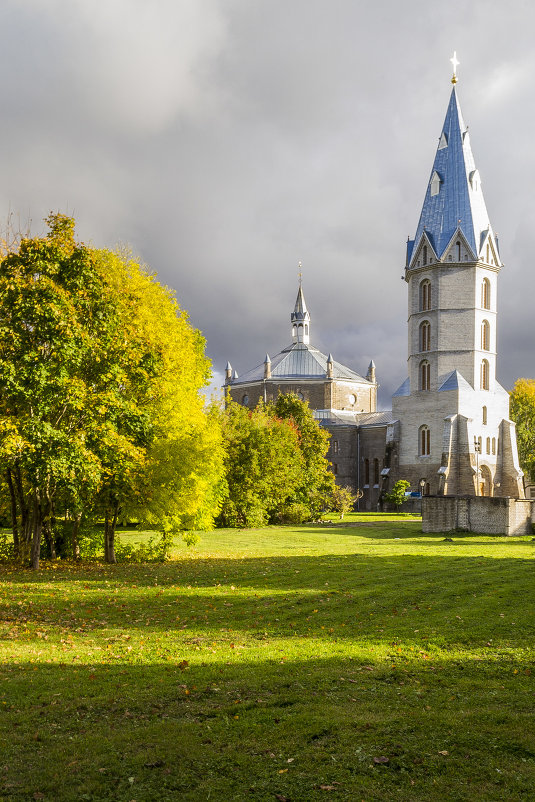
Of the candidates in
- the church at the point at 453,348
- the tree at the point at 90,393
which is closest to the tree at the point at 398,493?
the church at the point at 453,348

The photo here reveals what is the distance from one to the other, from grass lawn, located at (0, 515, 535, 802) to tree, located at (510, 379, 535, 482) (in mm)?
59755

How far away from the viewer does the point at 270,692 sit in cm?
763

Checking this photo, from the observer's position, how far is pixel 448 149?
65562 millimetres

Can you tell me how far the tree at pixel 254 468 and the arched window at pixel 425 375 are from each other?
22.1 meters

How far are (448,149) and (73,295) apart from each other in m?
56.4

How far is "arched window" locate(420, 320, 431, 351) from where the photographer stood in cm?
6481

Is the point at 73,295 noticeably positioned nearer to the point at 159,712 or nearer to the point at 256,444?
the point at 159,712

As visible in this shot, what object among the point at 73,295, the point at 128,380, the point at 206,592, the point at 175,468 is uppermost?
the point at 73,295

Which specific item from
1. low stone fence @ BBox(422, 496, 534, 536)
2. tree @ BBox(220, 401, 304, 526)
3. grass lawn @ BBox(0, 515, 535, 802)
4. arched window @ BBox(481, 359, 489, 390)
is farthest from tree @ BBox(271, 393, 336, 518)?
grass lawn @ BBox(0, 515, 535, 802)

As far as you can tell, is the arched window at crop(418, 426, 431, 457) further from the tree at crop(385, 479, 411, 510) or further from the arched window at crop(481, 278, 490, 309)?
the arched window at crop(481, 278, 490, 309)

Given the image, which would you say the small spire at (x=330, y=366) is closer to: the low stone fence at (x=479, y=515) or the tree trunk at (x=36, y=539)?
the low stone fence at (x=479, y=515)

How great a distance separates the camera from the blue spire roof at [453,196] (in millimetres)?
63188

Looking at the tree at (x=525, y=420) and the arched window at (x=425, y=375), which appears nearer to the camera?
the arched window at (x=425, y=375)

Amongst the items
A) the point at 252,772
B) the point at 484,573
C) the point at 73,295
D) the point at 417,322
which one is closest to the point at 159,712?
the point at 252,772
